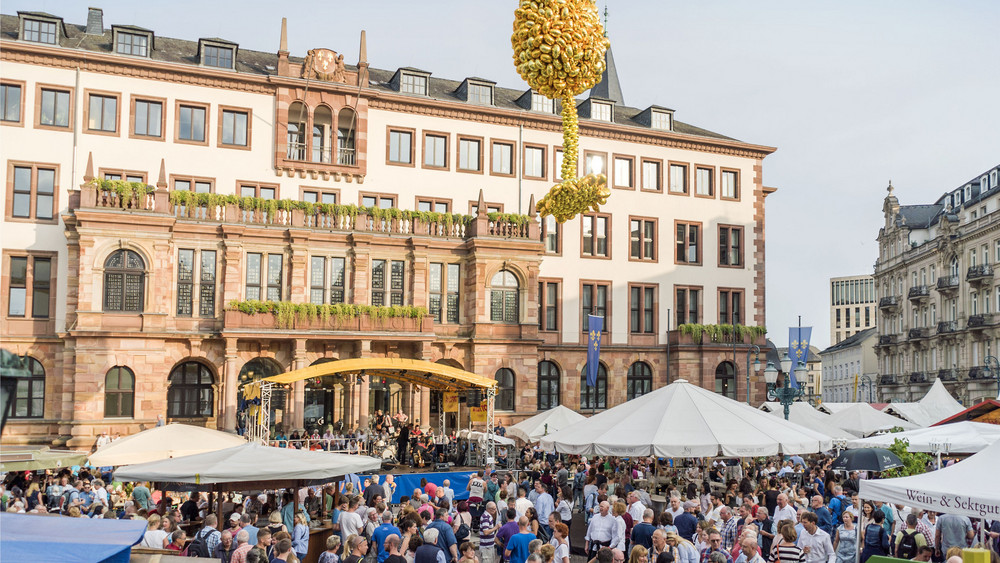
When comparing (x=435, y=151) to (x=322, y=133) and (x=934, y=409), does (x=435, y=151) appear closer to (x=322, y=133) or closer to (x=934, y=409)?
(x=322, y=133)

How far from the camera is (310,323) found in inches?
1431

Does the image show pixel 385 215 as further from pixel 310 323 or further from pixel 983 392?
pixel 983 392

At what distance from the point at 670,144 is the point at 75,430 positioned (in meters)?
30.5

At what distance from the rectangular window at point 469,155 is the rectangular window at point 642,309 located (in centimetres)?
990

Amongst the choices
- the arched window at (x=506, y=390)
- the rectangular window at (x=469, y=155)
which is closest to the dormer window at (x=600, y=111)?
the rectangular window at (x=469, y=155)

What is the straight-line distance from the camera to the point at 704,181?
49438 mm

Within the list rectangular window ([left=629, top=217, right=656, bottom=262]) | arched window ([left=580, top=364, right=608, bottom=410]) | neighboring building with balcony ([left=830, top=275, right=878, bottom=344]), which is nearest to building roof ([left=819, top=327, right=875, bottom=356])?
neighboring building with balcony ([left=830, top=275, right=878, bottom=344])

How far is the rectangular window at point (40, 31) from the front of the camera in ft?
123

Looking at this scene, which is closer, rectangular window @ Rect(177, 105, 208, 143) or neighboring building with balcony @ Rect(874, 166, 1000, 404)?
rectangular window @ Rect(177, 105, 208, 143)

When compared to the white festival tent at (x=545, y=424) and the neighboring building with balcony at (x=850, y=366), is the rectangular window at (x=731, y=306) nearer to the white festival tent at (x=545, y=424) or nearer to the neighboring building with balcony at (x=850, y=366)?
the white festival tent at (x=545, y=424)

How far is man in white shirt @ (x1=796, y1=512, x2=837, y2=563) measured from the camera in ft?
40.4

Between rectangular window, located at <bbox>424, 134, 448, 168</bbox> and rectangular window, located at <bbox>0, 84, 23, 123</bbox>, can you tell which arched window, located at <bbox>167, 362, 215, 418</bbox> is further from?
rectangular window, located at <bbox>424, 134, 448, 168</bbox>

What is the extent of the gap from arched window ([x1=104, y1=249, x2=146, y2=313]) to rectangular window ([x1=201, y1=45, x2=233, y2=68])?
9.72m

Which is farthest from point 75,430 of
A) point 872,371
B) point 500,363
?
point 872,371
